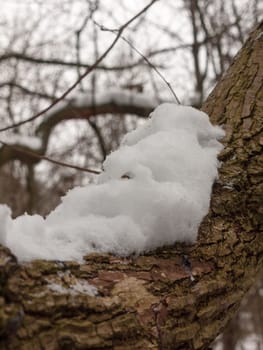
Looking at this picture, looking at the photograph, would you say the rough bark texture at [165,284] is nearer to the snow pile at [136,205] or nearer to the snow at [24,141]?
the snow pile at [136,205]

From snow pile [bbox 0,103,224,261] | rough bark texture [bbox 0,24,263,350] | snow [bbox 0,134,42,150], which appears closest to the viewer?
rough bark texture [bbox 0,24,263,350]

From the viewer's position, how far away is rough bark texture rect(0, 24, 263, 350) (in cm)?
52

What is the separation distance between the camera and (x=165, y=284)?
0.66 metres

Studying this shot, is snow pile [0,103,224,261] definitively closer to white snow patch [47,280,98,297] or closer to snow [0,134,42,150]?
white snow patch [47,280,98,297]

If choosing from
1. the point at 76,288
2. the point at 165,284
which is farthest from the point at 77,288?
the point at 165,284

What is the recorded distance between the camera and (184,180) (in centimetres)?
80

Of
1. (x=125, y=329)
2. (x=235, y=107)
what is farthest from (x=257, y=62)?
(x=125, y=329)

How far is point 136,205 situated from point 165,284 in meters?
0.14

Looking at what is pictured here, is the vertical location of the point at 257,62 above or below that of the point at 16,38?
below

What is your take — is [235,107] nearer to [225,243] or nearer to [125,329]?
[225,243]

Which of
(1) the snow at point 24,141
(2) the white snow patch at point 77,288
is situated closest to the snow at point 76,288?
(2) the white snow patch at point 77,288

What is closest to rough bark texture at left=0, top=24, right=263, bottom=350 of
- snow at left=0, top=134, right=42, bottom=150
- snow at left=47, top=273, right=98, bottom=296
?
snow at left=47, top=273, right=98, bottom=296

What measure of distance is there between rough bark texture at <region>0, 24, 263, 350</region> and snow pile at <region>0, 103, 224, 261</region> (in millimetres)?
24

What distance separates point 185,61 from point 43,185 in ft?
7.04
